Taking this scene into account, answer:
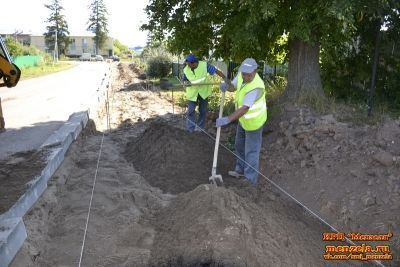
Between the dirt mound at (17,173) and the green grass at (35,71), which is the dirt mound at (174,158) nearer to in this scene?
the dirt mound at (17,173)

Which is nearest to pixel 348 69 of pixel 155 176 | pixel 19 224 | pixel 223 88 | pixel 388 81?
pixel 388 81

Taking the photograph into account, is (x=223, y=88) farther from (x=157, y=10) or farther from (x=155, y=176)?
(x=157, y=10)

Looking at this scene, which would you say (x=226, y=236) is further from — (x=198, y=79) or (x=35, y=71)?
(x=35, y=71)

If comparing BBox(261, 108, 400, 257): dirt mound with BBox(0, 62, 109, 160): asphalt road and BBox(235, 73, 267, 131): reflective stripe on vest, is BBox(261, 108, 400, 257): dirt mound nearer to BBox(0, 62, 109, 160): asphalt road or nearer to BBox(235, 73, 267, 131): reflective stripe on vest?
BBox(235, 73, 267, 131): reflective stripe on vest

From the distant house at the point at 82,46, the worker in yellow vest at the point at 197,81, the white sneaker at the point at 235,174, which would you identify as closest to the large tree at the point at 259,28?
the worker in yellow vest at the point at 197,81

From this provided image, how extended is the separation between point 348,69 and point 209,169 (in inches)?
163

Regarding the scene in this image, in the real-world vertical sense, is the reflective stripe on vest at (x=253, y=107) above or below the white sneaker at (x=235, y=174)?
above

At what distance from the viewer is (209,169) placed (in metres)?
6.64

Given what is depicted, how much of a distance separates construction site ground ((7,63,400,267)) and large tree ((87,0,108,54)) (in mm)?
90875

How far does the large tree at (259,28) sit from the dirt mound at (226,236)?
10.5 ft

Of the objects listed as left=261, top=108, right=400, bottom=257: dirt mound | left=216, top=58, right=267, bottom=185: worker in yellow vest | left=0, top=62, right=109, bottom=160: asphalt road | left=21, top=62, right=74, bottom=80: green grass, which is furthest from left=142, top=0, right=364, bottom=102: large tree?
left=21, top=62, right=74, bottom=80: green grass

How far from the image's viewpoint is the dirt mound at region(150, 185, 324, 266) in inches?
143

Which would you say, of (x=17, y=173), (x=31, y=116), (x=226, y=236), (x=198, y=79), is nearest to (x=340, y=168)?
(x=226, y=236)

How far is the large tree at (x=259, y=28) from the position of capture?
6.61 meters
